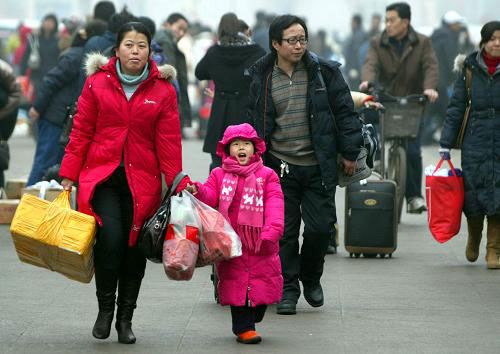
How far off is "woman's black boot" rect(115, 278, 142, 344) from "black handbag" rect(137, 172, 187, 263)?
29 cm

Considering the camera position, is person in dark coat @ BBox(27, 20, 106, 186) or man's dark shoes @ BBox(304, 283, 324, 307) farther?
person in dark coat @ BBox(27, 20, 106, 186)

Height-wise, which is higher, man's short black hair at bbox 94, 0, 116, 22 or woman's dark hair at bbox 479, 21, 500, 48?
woman's dark hair at bbox 479, 21, 500, 48

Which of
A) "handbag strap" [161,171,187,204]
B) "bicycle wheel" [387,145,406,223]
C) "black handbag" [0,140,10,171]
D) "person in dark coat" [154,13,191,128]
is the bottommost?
"bicycle wheel" [387,145,406,223]

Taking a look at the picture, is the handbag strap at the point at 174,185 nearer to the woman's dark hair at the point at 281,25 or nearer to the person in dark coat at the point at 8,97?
the woman's dark hair at the point at 281,25

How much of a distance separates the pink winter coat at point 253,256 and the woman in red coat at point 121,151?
286 mm

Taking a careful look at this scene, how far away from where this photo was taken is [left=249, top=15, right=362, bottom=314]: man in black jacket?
30.0 feet

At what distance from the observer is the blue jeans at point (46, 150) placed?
14453mm

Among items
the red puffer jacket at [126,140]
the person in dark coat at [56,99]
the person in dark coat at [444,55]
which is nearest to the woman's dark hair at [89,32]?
the person in dark coat at [56,99]

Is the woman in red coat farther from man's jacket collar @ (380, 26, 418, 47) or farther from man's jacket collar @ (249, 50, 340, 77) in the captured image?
man's jacket collar @ (380, 26, 418, 47)

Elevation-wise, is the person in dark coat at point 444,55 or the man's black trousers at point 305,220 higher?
the man's black trousers at point 305,220

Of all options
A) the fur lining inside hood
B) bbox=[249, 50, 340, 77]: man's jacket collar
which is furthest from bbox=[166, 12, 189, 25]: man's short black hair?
the fur lining inside hood

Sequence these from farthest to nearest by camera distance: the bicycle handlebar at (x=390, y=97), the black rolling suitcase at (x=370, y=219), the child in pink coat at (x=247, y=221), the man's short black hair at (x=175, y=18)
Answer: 1. the man's short black hair at (x=175, y=18)
2. the bicycle handlebar at (x=390, y=97)
3. the black rolling suitcase at (x=370, y=219)
4. the child in pink coat at (x=247, y=221)

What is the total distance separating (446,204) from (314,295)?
90.0 inches

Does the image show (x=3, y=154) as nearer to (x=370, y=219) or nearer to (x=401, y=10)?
(x=401, y=10)
